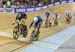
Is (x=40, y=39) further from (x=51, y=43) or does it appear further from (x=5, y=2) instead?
(x=5, y=2)

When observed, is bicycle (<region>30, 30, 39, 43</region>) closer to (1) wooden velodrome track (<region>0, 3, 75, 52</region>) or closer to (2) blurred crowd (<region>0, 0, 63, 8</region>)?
(1) wooden velodrome track (<region>0, 3, 75, 52</region>)

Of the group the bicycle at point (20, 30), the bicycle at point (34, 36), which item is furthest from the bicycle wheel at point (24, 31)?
the bicycle at point (34, 36)

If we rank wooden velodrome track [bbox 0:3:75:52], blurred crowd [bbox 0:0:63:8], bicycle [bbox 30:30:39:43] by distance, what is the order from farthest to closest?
blurred crowd [bbox 0:0:63:8] < bicycle [bbox 30:30:39:43] < wooden velodrome track [bbox 0:3:75:52]

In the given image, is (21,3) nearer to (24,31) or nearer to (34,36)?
(24,31)

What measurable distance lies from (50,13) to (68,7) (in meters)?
1.59

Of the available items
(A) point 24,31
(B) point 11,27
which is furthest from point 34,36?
(B) point 11,27

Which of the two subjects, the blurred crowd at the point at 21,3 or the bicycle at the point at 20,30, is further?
the blurred crowd at the point at 21,3

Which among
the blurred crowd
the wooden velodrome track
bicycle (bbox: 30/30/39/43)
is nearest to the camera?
the wooden velodrome track

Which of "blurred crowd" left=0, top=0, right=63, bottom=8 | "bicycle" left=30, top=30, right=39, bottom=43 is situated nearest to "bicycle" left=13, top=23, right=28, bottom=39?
"bicycle" left=30, top=30, right=39, bottom=43

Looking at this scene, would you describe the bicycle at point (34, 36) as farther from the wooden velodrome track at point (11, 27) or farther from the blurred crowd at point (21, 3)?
the blurred crowd at point (21, 3)

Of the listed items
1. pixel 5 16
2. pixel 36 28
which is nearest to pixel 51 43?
pixel 36 28

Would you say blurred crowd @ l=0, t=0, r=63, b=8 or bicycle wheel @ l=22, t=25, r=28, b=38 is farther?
blurred crowd @ l=0, t=0, r=63, b=8

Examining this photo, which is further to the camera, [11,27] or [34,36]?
[11,27]

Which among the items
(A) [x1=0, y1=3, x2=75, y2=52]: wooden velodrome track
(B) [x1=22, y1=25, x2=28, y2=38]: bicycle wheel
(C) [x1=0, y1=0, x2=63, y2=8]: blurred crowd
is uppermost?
(C) [x1=0, y1=0, x2=63, y2=8]: blurred crowd
